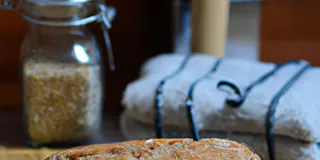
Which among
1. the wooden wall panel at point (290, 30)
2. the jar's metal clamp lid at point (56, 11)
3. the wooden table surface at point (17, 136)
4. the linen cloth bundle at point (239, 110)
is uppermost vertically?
the jar's metal clamp lid at point (56, 11)

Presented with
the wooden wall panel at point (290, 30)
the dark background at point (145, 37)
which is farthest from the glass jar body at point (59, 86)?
the wooden wall panel at point (290, 30)

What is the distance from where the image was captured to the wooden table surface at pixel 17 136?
503mm

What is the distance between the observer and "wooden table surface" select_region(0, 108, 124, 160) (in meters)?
0.50

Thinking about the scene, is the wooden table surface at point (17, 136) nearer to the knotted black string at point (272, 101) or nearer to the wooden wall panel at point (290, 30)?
the knotted black string at point (272, 101)

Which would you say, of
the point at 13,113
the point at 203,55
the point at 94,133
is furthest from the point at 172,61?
the point at 13,113

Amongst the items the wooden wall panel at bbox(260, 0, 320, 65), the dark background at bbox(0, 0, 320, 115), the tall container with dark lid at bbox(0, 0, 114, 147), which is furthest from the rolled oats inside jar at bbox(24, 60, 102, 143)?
the wooden wall panel at bbox(260, 0, 320, 65)

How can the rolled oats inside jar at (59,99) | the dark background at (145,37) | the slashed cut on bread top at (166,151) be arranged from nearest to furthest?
1. the slashed cut on bread top at (166,151)
2. the rolled oats inside jar at (59,99)
3. the dark background at (145,37)

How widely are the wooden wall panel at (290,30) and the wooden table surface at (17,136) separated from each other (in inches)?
11.8

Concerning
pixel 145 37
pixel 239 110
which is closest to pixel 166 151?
pixel 239 110

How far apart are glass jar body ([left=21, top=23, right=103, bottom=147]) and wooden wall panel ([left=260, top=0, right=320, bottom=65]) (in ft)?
1.06

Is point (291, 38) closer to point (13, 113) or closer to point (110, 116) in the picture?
point (110, 116)

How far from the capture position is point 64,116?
0.51 m

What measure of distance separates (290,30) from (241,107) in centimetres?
31

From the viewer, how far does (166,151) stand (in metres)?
0.35
